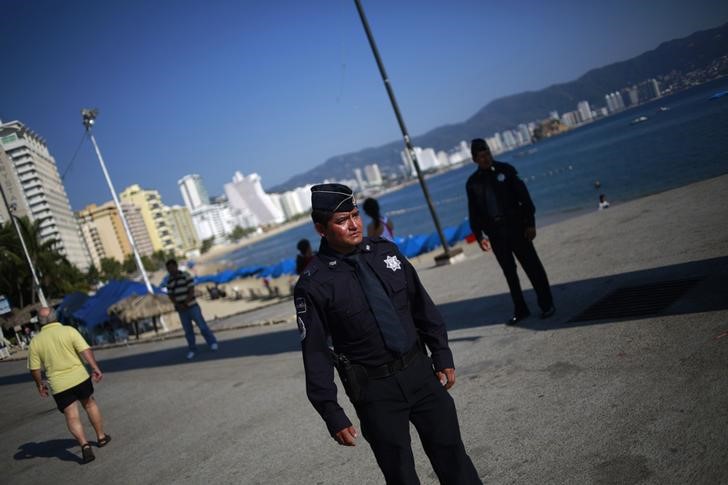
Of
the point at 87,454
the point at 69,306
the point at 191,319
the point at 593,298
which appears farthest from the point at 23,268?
the point at 593,298

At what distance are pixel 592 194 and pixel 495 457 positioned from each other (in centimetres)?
4331

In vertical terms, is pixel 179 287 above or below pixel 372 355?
above

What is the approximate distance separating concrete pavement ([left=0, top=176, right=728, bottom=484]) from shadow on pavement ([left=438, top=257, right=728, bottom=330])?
0.09ft

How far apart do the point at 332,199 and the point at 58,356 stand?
493cm

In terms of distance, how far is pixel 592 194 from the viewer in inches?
1654

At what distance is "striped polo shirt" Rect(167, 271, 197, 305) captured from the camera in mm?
10023

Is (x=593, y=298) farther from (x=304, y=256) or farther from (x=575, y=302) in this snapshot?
(x=304, y=256)

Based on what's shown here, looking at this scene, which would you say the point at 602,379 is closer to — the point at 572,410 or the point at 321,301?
the point at 572,410

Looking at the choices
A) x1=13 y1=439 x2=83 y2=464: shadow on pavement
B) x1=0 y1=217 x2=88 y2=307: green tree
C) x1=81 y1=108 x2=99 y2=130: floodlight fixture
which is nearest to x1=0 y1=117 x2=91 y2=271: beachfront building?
x1=0 y1=217 x2=88 y2=307: green tree

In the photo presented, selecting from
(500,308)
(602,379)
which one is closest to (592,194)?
(500,308)

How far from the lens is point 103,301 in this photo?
22.5 m

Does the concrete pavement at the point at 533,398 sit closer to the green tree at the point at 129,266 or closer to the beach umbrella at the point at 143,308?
the beach umbrella at the point at 143,308

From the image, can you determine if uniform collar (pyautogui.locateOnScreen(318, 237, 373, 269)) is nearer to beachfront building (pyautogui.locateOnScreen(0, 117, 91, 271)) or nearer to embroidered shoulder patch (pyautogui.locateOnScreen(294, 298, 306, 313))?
embroidered shoulder patch (pyautogui.locateOnScreen(294, 298, 306, 313))

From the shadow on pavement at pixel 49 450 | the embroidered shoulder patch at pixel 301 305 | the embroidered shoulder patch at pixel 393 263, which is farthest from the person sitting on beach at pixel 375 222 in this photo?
the shadow on pavement at pixel 49 450
